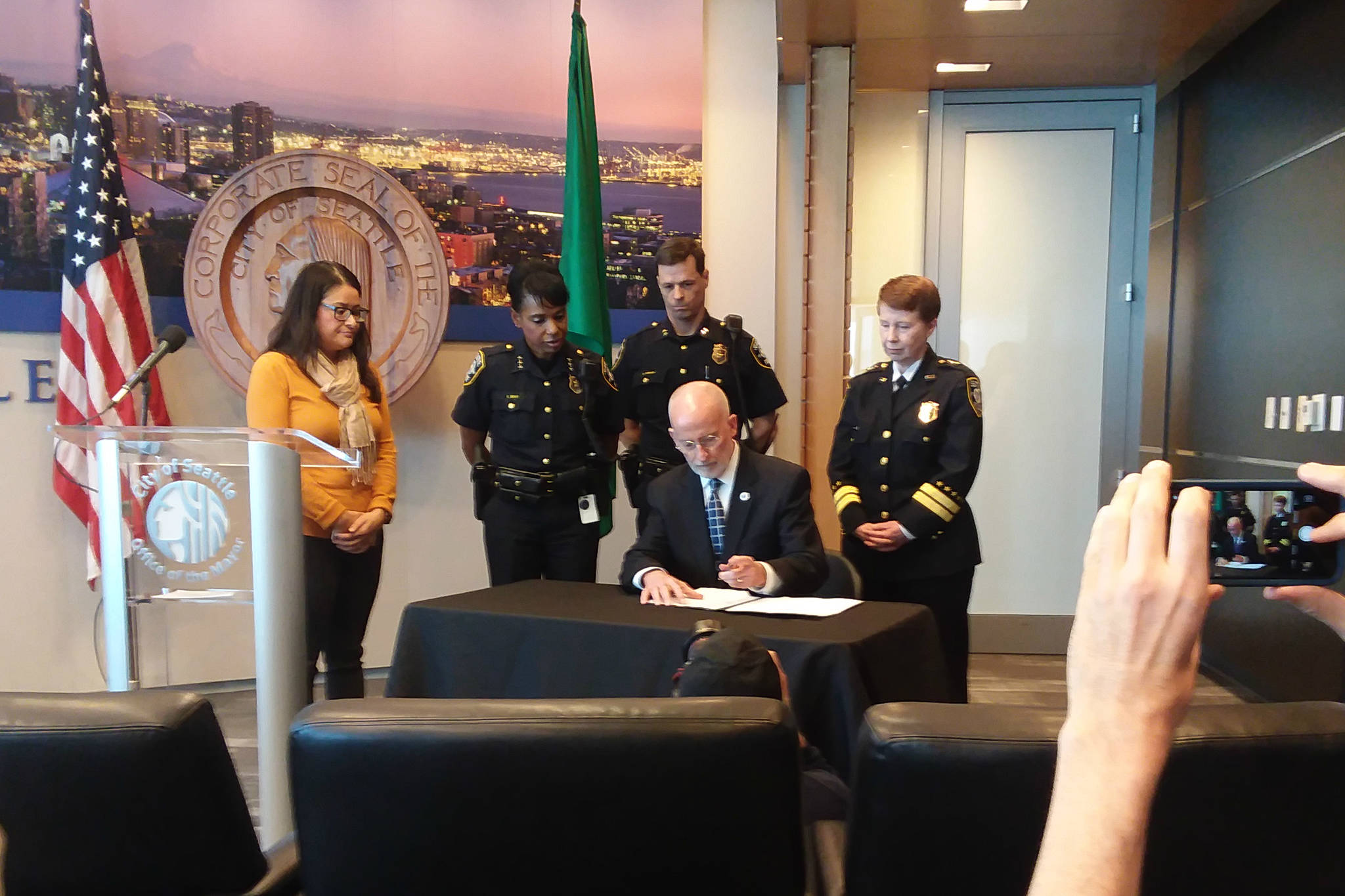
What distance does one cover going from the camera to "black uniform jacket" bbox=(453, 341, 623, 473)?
333 centimetres

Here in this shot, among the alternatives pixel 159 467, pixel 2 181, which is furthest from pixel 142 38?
pixel 159 467

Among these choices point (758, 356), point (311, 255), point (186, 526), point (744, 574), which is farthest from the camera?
point (311, 255)

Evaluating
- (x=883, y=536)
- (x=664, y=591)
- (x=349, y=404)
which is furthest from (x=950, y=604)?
(x=349, y=404)

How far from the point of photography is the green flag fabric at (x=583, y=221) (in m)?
3.89

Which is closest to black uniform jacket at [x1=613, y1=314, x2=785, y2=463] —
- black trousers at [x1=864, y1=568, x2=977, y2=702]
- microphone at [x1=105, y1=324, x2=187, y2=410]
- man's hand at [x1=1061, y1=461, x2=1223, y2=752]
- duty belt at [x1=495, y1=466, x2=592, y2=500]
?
duty belt at [x1=495, y1=466, x2=592, y2=500]

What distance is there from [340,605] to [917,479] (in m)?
1.85

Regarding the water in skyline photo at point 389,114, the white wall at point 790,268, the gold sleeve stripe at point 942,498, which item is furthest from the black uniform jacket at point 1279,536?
the water in skyline photo at point 389,114

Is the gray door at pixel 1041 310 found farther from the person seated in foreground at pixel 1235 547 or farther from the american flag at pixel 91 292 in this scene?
the person seated in foreground at pixel 1235 547

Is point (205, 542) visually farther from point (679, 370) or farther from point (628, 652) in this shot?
point (679, 370)

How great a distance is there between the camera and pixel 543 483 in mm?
3268

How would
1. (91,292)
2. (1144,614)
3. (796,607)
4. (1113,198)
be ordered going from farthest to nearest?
(1113,198), (91,292), (796,607), (1144,614)

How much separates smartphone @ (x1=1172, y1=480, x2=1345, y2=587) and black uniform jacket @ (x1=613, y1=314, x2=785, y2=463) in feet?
8.03

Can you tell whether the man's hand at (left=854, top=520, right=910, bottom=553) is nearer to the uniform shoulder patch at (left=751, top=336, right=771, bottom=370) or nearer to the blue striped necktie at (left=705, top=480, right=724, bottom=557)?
the blue striped necktie at (left=705, top=480, right=724, bottom=557)

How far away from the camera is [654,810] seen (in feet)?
3.54
